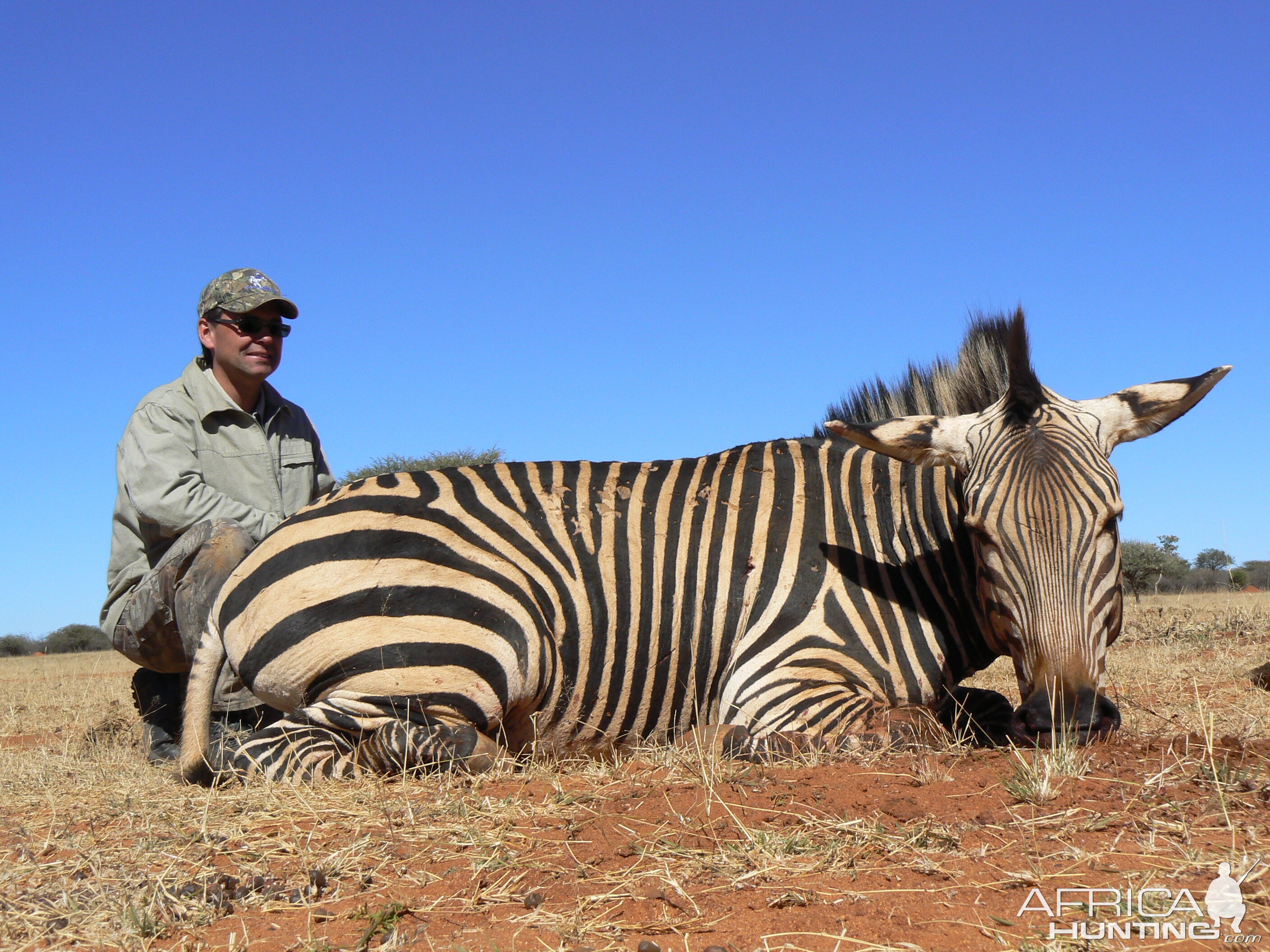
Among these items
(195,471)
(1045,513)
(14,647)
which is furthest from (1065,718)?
(14,647)

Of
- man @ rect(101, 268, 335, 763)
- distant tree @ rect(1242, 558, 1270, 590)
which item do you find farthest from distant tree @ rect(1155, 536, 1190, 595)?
man @ rect(101, 268, 335, 763)

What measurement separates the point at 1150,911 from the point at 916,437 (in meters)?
2.28

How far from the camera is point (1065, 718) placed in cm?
308

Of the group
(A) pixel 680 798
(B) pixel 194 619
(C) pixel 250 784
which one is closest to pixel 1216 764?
(A) pixel 680 798

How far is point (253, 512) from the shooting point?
477 centimetres

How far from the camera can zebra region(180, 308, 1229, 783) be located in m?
3.40

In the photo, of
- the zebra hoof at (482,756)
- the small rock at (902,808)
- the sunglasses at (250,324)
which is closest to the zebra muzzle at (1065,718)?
the small rock at (902,808)

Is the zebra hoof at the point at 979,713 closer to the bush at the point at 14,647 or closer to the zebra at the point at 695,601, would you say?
the zebra at the point at 695,601

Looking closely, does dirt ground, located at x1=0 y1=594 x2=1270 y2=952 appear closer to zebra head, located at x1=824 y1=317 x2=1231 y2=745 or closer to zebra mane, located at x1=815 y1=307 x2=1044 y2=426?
zebra head, located at x1=824 y1=317 x2=1231 y2=745

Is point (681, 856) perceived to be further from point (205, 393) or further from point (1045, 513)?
point (205, 393)

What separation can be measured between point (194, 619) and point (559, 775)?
1.99m

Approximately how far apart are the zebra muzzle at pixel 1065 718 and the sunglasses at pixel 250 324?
13.8 ft

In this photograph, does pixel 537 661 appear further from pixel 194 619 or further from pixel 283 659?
pixel 194 619

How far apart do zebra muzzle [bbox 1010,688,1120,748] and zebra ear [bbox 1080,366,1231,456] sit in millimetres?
1097
